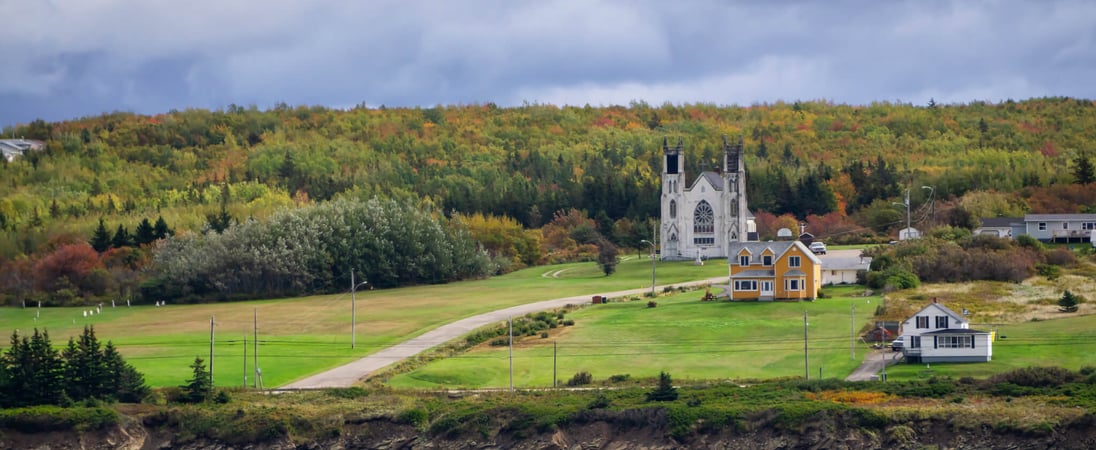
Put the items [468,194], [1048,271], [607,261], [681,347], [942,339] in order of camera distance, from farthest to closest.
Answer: [468,194]
[607,261]
[1048,271]
[681,347]
[942,339]

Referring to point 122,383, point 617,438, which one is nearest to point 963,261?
point 617,438

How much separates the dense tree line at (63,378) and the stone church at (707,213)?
62.7 meters

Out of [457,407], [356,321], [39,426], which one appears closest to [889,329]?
[457,407]

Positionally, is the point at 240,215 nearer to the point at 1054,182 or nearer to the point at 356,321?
the point at 356,321

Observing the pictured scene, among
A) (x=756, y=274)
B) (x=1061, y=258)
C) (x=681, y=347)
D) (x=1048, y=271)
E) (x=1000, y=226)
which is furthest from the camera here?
(x=1000, y=226)

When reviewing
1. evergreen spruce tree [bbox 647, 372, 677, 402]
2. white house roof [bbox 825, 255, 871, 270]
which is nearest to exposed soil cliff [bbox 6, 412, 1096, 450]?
evergreen spruce tree [bbox 647, 372, 677, 402]

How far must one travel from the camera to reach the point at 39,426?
65312mm

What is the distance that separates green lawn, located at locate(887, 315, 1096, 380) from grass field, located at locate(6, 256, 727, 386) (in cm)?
2776

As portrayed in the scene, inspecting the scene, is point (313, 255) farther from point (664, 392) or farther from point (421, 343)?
point (664, 392)

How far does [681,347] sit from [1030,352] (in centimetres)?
1636

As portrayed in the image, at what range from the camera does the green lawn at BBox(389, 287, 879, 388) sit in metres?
71.9

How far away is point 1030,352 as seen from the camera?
70750 mm

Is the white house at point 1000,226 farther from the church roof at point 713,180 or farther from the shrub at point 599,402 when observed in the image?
the shrub at point 599,402

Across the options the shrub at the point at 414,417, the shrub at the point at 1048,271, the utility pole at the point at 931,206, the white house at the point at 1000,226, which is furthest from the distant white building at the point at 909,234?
the shrub at the point at 414,417
